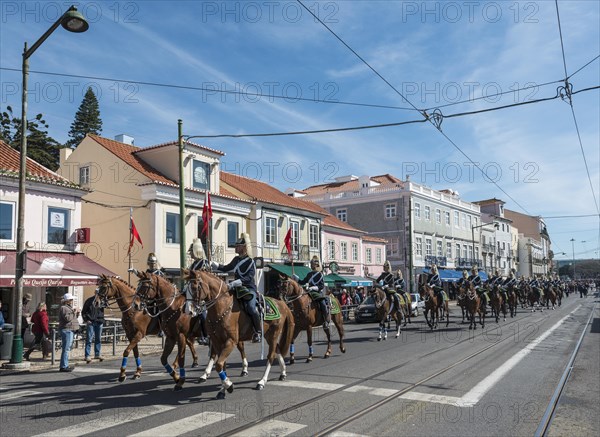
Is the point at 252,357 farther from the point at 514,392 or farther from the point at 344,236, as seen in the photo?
the point at 344,236

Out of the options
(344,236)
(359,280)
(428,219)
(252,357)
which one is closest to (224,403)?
(252,357)

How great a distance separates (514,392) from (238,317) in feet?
17.0

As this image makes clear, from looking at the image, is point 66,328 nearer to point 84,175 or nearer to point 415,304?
point 84,175

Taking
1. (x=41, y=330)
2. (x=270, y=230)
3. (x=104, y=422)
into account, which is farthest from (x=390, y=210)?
(x=104, y=422)

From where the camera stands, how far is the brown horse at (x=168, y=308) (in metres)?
9.98

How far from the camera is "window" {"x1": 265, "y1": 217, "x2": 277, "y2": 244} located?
3440cm

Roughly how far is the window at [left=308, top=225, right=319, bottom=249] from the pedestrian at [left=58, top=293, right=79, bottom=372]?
1036 inches

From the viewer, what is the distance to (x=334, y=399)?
865cm

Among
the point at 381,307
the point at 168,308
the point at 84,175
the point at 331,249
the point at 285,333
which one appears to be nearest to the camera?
the point at 168,308

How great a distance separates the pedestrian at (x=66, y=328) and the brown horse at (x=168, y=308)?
399cm

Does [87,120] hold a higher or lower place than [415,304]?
higher

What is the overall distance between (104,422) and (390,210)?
4633 centimetres

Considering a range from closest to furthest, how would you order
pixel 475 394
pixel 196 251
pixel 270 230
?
pixel 475 394 < pixel 196 251 < pixel 270 230

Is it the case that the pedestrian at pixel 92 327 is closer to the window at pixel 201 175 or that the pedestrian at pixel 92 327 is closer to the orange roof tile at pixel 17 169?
the orange roof tile at pixel 17 169
